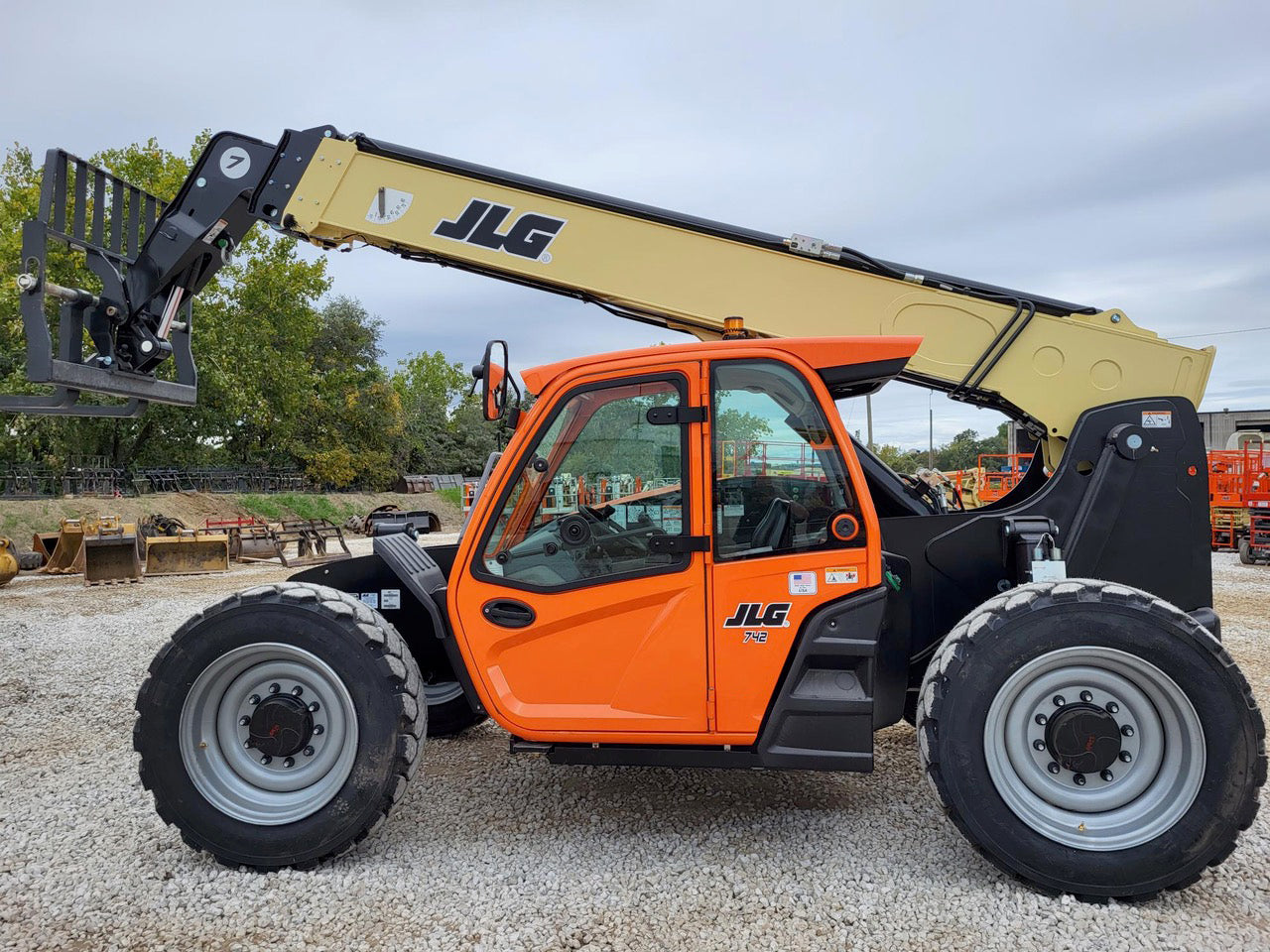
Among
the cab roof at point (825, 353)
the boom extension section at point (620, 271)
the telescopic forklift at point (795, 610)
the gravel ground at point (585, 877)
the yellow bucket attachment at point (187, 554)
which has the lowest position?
the gravel ground at point (585, 877)

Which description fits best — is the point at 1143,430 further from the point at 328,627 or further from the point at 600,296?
the point at 328,627

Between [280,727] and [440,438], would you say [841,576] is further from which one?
[440,438]

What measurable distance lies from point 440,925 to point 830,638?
1.90 meters

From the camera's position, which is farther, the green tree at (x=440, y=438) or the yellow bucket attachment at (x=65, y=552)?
the green tree at (x=440, y=438)

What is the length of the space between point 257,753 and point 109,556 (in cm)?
1296

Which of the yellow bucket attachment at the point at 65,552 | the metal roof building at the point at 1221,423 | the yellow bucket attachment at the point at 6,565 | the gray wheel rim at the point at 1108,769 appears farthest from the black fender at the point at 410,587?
the metal roof building at the point at 1221,423

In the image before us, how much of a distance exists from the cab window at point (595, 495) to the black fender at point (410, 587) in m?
0.39

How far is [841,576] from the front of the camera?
12.2ft

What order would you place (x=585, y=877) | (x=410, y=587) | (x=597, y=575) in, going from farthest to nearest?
(x=410, y=587), (x=597, y=575), (x=585, y=877)

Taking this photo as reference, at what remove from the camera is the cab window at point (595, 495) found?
12.5 feet

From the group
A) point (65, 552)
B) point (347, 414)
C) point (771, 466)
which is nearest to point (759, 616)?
point (771, 466)

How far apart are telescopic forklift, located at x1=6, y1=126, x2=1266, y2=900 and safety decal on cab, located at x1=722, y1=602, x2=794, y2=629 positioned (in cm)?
1

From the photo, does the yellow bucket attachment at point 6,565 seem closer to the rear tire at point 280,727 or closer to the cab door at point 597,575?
the rear tire at point 280,727

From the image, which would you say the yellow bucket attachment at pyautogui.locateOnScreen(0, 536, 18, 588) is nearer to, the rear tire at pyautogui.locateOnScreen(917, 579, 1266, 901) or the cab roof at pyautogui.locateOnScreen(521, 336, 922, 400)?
the cab roof at pyautogui.locateOnScreen(521, 336, 922, 400)
